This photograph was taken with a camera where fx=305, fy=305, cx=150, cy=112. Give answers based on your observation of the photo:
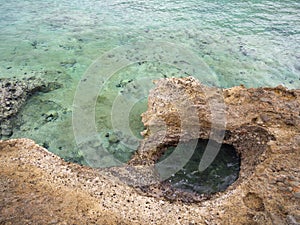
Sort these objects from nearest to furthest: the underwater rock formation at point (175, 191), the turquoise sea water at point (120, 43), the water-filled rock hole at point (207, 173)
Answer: the underwater rock formation at point (175, 191), the water-filled rock hole at point (207, 173), the turquoise sea water at point (120, 43)

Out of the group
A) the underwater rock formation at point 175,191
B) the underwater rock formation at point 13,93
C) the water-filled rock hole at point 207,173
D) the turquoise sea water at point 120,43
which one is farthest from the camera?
the turquoise sea water at point 120,43

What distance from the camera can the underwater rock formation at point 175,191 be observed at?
15.5ft

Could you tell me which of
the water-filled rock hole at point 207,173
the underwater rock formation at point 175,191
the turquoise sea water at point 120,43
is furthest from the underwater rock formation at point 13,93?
the water-filled rock hole at point 207,173

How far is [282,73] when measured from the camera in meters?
9.90

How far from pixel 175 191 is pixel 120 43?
6942 millimetres

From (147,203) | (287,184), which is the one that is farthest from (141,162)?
(287,184)

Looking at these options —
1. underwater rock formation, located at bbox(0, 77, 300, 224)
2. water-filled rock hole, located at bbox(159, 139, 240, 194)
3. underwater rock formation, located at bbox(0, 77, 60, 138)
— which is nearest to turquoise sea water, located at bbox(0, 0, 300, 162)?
underwater rock formation, located at bbox(0, 77, 60, 138)

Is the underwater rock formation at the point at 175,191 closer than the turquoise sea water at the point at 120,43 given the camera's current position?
Yes

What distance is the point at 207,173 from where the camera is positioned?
6.27 meters

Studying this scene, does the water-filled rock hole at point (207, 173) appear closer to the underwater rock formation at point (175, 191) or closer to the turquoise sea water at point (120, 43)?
the underwater rock formation at point (175, 191)

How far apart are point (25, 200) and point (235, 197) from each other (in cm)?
339

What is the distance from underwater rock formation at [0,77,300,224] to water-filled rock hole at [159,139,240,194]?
17 cm

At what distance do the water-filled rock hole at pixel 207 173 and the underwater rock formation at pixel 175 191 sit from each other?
0.17m

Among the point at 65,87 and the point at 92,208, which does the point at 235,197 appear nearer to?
the point at 92,208
